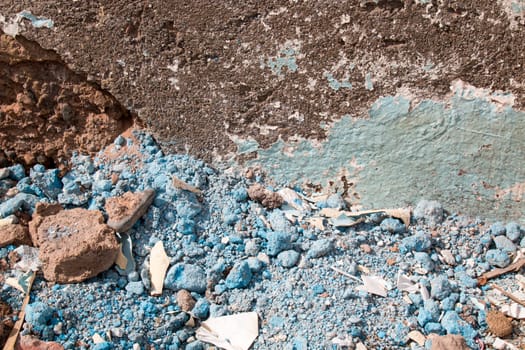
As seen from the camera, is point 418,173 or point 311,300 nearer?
point 311,300

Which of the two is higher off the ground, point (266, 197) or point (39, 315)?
point (266, 197)

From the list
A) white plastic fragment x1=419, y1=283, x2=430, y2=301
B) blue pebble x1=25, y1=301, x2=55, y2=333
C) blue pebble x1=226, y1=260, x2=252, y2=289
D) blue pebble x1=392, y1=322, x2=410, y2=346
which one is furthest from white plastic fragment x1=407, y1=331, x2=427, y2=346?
blue pebble x1=25, y1=301, x2=55, y2=333

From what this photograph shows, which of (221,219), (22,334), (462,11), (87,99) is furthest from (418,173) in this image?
(22,334)

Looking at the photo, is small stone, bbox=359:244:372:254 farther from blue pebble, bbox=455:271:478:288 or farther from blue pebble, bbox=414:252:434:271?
blue pebble, bbox=455:271:478:288

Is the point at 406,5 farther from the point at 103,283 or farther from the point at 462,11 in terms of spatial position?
the point at 103,283

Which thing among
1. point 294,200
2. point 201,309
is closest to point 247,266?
point 201,309

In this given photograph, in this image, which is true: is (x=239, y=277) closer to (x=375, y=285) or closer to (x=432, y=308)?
(x=375, y=285)
